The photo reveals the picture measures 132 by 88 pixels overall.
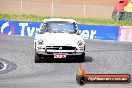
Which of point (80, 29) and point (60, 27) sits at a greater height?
point (60, 27)

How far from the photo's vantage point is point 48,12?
4847 centimetres

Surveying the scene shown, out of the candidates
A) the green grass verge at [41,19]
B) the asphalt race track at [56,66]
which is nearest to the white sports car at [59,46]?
the asphalt race track at [56,66]

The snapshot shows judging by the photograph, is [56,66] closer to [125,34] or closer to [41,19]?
[125,34]

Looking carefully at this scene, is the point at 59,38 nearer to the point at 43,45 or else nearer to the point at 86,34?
the point at 43,45

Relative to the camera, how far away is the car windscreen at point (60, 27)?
771 inches

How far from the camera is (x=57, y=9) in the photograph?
50625 millimetres

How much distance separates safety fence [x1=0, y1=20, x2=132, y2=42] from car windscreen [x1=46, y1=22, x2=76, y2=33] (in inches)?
428

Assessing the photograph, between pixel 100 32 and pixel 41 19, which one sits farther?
pixel 41 19

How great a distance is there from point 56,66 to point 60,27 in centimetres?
217

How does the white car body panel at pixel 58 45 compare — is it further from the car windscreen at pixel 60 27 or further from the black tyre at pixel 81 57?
the car windscreen at pixel 60 27

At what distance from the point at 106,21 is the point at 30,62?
24479mm

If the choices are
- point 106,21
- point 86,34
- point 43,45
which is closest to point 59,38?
point 43,45

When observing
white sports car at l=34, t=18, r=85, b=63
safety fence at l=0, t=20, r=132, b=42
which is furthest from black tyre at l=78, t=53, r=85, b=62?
safety fence at l=0, t=20, r=132, b=42

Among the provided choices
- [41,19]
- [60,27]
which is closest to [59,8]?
[41,19]
